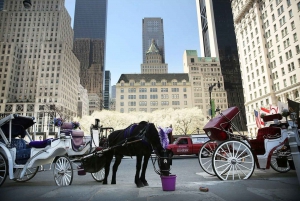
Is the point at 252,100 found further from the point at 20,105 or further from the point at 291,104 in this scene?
the point at 20,105

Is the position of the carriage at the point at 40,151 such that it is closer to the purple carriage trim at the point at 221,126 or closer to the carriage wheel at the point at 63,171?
the carriage wheel at the point at 63,171

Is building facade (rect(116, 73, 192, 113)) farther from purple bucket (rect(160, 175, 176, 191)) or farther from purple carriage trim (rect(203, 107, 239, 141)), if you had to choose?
purple bucket (rect(160, 175, 176, 191))

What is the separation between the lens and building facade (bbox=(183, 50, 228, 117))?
9956cm

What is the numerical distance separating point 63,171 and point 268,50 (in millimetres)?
59095

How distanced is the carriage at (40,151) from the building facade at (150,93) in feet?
239

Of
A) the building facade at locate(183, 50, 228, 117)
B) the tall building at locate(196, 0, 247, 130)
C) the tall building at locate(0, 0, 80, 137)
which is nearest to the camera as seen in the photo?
the tall building at locate(0, 0, 80, 137)

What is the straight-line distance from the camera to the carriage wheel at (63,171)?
5.61 metres

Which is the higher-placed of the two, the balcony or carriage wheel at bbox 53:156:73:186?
the balcony

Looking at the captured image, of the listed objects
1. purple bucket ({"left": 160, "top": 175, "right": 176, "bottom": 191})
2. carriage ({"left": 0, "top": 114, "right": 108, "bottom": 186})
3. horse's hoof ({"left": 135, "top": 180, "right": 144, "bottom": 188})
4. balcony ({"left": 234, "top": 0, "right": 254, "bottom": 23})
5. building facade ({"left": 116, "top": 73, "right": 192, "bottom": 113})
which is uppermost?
balcony ({"left": 234, "top": 0, "right": 254, "bottom": 23})

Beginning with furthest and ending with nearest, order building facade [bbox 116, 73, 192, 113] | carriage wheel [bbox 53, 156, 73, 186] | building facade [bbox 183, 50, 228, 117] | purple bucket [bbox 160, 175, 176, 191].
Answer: building facade [bbox 183, 50, 228, 117] → building facade [bbox 116, 73, 192, 113] → carriage wheel [bbox 53, 156, 73, 186] → purple bucket [bbox 160, 175, 176, 191]

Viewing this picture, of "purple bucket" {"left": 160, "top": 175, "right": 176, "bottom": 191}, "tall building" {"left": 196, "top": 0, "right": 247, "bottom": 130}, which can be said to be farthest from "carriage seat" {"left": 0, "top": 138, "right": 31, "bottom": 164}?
"tall building" {"left": 196, "top": 0, "right": 247, "bottom": 130}

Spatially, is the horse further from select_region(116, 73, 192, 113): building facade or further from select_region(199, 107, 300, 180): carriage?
select_region(116, 73, 192, 113): building facade

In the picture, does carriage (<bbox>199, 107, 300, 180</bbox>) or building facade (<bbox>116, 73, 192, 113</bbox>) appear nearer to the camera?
carriage (<bbox>199, 107, 300, 180</bbox>)

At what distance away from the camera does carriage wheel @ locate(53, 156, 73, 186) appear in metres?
5.61
